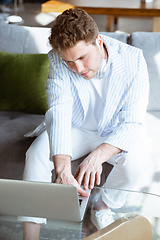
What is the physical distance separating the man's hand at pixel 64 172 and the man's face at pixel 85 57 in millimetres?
380

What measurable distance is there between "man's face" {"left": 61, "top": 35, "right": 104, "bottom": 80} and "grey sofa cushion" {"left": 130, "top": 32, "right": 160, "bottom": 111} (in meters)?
0.65

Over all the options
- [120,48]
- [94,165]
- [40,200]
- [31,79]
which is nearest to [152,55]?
[120,48]

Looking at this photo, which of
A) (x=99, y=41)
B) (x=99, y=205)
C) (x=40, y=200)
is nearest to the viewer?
(x=40, y=200)

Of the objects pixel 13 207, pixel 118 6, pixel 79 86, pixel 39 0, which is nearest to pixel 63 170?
pixel 13 207

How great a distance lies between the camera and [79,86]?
4.86 feet

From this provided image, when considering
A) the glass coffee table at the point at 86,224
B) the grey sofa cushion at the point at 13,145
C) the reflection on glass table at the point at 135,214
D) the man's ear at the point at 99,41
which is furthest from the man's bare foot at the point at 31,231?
the man's ear at the point at 99,41

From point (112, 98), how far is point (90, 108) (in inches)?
6.5

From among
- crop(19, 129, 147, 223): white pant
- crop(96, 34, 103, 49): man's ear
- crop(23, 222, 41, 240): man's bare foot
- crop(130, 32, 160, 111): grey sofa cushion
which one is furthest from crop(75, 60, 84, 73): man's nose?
crop(130, 32, 160, 111): grey sofa cushion

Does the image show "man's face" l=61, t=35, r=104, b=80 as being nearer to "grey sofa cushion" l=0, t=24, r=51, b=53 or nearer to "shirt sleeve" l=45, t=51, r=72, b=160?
"shirt sleeve" l=45, t=51, r=72, b=160

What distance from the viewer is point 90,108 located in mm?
1564

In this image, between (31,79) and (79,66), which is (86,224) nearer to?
(79,66)

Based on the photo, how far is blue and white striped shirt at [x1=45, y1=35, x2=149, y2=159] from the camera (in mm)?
1350

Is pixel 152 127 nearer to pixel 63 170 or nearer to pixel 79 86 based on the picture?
pixel 79 86

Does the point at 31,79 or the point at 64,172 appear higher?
the point at 31,79
